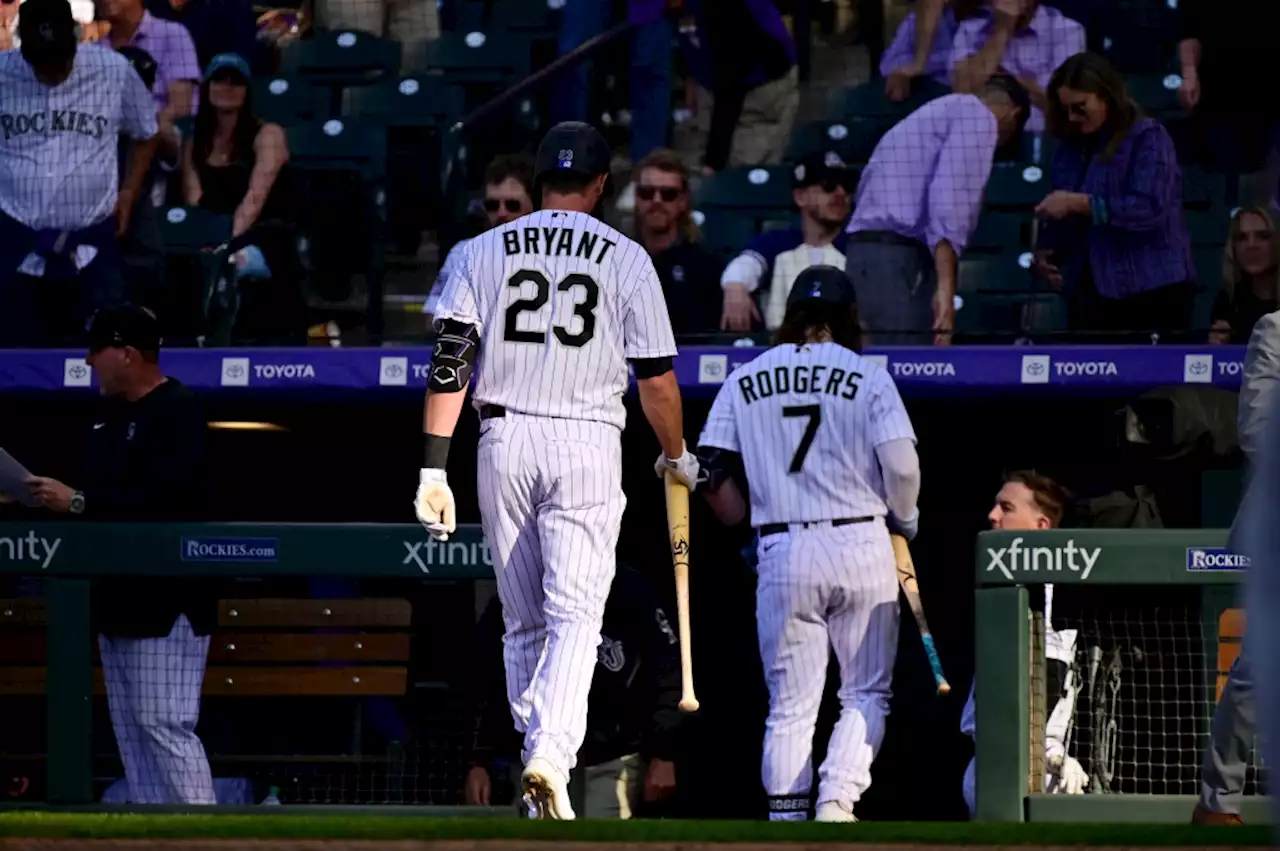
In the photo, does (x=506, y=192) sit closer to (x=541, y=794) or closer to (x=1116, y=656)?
(x=1116, y=656)

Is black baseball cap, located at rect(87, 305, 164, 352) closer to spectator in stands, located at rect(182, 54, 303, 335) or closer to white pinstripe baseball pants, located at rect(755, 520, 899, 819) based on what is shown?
spectator in stands, located at rect(182, 54, 303, 335)

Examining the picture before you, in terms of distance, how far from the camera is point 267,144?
902cm

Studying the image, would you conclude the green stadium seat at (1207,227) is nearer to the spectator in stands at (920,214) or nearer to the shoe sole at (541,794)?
the spectator in stands at (920,214)

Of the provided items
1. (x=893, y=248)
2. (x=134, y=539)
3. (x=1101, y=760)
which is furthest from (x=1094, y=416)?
(x=134, y=539)

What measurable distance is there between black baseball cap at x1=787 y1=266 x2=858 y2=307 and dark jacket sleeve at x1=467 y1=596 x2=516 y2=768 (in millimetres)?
1375

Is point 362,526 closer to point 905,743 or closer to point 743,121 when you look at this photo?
point 905,743

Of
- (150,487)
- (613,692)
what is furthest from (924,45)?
(150,487)

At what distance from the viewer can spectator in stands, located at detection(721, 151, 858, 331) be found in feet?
27.4

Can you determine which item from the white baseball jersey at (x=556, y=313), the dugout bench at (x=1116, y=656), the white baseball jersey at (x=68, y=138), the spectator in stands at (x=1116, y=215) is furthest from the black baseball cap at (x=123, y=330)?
the spectator in stands at (x=1116, y=215)

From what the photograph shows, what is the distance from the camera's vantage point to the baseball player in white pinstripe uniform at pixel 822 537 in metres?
6.14

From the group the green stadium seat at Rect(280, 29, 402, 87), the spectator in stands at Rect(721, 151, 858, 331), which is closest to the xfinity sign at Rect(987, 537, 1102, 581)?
the spectator in stands at Rect(721, 151, 858, 331)

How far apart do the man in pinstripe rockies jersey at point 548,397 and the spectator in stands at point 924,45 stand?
436cm

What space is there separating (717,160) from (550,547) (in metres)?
4.65

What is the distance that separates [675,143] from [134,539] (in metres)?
3.89
